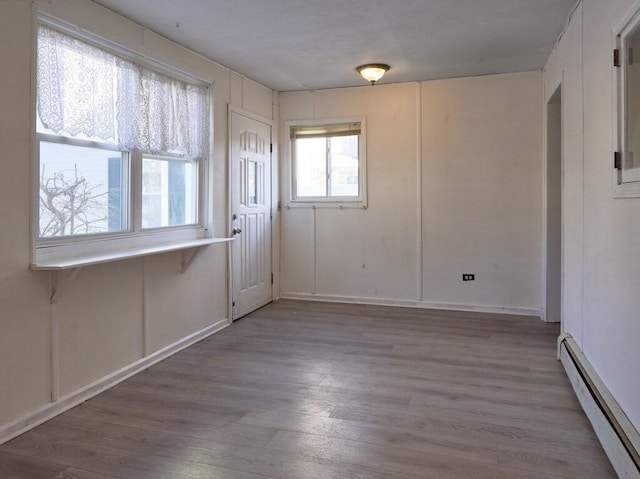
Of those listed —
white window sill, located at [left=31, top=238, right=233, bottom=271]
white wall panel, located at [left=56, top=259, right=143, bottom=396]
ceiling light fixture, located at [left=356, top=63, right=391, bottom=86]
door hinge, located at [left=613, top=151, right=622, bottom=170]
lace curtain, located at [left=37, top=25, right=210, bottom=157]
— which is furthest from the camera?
ceiling light fixture, located at [left=356, top=63, right=391, bottom=86]

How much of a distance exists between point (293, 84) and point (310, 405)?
3.91 m

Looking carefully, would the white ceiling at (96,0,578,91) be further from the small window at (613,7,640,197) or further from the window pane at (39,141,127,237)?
the small window at (613,7,640,197)

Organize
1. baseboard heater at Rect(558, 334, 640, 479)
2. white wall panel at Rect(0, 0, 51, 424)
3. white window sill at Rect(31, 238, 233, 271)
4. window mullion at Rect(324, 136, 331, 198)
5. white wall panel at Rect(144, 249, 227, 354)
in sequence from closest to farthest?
1. baseboard heater at Rect(558, 334, 640, 479)
2. white wall panel at Rect(0, 0, 51, 424)
3. white window sill at Rect(31, 238, 233, 271)
4. white wall panel at Rect(144, 249, 227, 354)
5. window mullion at Rect(324, 136, 331, 198)

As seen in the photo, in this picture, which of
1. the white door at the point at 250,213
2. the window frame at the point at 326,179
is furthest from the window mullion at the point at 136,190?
the window frame at the point at 326,179

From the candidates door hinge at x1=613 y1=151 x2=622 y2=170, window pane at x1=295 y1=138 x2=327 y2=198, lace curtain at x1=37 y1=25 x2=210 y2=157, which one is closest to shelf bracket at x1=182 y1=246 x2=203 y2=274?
lace curtain at x1=37 y1=25 x2=210 y2=157

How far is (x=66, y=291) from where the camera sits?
2957mm

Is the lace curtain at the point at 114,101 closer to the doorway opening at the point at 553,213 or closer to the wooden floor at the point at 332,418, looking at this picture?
the wooden floor at the point at 332,418

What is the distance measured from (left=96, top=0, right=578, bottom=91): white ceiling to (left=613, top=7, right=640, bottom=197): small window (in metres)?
1.27

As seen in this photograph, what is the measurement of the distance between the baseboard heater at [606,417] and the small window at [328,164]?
10.5 feet

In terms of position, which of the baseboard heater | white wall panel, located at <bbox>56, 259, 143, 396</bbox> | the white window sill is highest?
the white window sill

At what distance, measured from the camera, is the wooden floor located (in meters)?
2.27

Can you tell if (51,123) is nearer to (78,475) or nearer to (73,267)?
(73,267)

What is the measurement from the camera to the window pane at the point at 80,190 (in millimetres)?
2904

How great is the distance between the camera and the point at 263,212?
570cm
